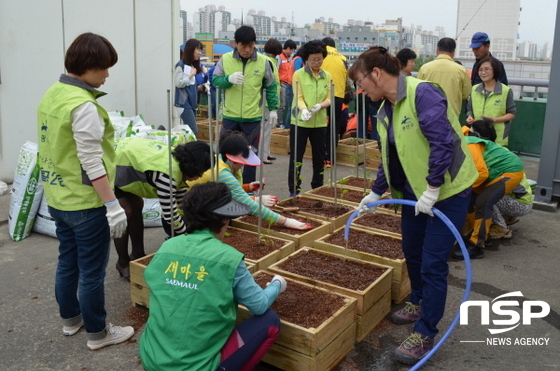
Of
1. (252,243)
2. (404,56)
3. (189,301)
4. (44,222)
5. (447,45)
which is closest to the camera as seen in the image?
(189,301)

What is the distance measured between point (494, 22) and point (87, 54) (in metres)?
13.5

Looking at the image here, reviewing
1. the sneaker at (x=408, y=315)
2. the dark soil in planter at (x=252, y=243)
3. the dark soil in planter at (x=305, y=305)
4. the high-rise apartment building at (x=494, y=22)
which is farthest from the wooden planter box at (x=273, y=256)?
the high-rise apartment building at (x=494, y=22)

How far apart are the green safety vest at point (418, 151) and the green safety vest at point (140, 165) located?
1513 millimetres

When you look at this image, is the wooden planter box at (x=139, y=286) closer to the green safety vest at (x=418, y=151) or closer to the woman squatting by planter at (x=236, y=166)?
the woman squatting by planter at (x=236, y=166)

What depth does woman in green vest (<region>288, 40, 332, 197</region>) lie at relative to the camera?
19.3 ft

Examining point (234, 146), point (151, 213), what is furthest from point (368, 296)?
point (151, 213)

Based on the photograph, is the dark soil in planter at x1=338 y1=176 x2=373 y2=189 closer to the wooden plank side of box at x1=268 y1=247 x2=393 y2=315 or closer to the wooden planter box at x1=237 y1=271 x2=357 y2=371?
the wooden plank side of box at x1=268 y1=247 x2=393 y2=315

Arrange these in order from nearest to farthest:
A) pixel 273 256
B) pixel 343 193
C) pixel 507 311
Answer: pixel 507 311 → pixel 273 256 → pixel 343 193

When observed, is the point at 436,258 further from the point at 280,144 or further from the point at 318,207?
the point at 280,144

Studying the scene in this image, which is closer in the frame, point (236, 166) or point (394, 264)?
point (394, 264)

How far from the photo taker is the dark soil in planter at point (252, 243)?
411 centimetres

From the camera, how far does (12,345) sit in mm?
3352

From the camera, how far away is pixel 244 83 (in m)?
5.91

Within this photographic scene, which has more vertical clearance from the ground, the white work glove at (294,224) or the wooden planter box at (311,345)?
the white work glove at (294,224)
